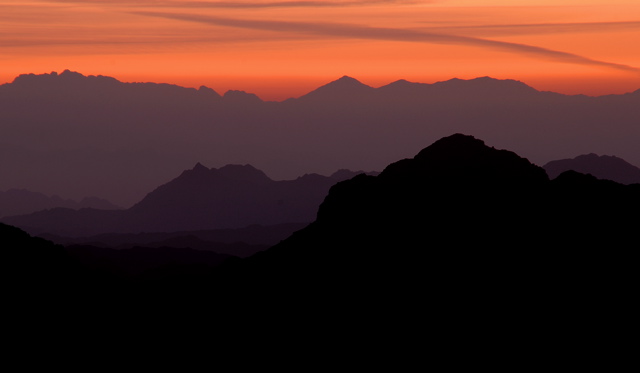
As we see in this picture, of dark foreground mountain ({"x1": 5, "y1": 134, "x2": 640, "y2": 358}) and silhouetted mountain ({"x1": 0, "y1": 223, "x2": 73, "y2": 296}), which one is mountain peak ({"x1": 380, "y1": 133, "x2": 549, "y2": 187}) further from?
silhouetted mountain ({"x1": 0, "y1": 223, "x2": 73, "y2": 296})

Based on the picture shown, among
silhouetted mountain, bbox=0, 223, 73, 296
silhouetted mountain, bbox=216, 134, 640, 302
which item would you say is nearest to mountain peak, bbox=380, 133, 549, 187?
silhouetted mountain, bbox=216, 134, 640, 302

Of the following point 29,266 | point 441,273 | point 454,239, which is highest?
point 454,239

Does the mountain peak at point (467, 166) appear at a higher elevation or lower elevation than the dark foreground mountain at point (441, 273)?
higher

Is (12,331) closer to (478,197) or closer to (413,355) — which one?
(413,355)

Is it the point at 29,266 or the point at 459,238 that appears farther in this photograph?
the point at 459,238

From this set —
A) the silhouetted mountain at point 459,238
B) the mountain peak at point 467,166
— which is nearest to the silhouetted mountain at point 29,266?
the silhouetted mountain at point 459,238

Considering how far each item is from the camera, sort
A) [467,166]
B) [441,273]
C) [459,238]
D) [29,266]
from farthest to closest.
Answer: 1. [467,166]
2. [459,238]
3. [29,266]
4. [441,273]

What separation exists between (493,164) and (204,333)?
1645 inches

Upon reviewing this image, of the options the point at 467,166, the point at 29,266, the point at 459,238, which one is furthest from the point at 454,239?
the point at 29,266

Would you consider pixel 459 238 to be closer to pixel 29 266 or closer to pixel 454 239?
pixel 454 239

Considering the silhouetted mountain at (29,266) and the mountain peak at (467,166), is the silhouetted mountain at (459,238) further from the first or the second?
the silhouetted mountain at (29,266)

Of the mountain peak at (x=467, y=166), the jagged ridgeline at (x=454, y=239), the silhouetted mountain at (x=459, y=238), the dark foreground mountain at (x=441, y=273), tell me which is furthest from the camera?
the mountain peak at (x=467, y=166)

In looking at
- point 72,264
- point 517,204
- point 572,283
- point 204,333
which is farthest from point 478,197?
point 72,264

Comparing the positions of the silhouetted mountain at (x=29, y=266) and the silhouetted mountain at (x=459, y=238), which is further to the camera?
the silhouetted mountain at (x=29, y=266)
